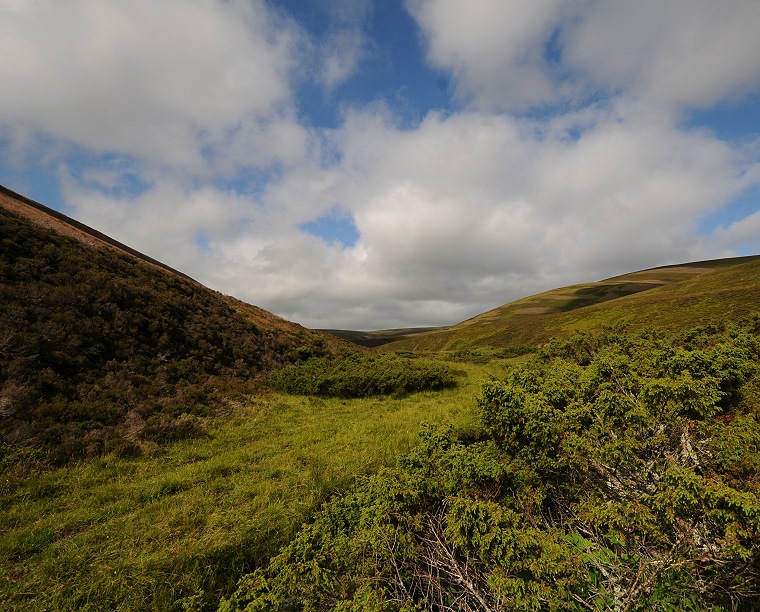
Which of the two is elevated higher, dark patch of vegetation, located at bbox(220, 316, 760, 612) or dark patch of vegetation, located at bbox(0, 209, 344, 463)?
dark patch of vegetation, located at bbox(0, 209, 344, 463)

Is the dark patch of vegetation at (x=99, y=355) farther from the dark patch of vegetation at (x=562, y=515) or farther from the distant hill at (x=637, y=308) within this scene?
the distant hill at (x=637, y=308)

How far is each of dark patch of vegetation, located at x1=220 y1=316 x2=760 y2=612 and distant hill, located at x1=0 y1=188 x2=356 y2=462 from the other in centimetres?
977

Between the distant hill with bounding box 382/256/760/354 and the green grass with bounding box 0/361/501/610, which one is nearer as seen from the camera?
the green grass with bounding box 0/361/501/610

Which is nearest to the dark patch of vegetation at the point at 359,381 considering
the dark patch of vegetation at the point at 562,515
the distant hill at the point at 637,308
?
the dark patch of vegetation at the point at 562,515

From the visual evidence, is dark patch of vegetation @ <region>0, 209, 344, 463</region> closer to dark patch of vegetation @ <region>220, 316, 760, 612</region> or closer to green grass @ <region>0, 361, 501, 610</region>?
green grass @ <region>0, 361, 501, 610</region>

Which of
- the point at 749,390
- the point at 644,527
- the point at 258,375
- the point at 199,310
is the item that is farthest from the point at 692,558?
the point at 199,310

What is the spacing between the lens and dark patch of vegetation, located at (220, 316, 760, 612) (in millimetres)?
3717

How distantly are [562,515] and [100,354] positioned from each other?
2009cm

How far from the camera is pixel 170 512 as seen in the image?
6.89 meters

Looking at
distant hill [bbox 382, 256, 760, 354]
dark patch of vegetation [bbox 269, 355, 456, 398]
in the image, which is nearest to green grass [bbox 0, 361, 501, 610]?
dark patch of vegetation [bbox 269, 355, 456, 398]

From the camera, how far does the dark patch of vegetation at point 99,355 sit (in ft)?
34.4

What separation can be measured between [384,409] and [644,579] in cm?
1270

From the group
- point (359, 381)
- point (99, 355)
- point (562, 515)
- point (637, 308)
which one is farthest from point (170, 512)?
point (637, 308)

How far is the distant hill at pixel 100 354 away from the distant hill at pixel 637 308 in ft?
117
